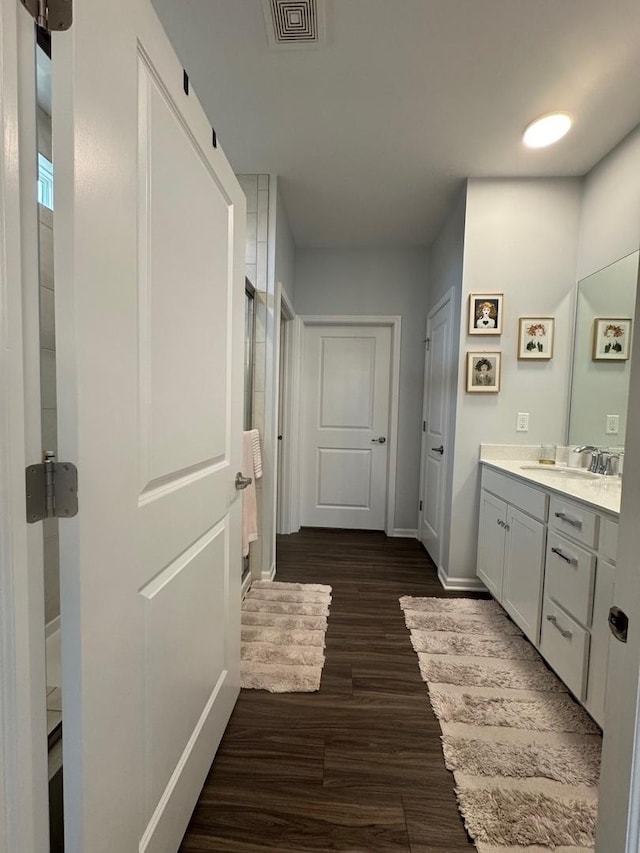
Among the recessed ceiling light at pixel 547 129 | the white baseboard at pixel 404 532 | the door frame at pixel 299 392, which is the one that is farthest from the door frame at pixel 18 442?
the white baseboard at pixel 404 532

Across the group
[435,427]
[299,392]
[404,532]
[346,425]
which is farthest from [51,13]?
[404,532]

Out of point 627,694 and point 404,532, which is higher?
point 627,694

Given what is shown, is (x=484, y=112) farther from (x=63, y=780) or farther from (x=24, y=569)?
(x=63, y=780)

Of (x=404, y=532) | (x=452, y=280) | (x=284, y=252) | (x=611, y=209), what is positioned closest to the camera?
(x=611, y=209)

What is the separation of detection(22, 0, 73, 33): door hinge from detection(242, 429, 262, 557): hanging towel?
69.7 inches

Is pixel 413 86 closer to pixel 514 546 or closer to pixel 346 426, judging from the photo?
pixel 514 546

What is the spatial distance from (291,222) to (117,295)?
2.78 meters

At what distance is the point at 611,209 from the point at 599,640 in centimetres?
217

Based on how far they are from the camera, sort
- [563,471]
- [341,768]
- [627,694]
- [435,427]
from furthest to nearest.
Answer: [435,427] → [563,471] → [341,768] → [627,694]

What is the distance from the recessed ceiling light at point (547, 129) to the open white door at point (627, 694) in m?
2.02

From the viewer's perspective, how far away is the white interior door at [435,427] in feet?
8.93

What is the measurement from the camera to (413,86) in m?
1.71

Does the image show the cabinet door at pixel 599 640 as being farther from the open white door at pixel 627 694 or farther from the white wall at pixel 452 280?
the white wall at pixel 452 280

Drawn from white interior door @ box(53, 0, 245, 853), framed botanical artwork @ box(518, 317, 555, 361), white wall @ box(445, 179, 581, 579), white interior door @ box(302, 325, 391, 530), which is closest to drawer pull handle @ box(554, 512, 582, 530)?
white wall @ box(445, 179, 581, 579)
